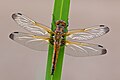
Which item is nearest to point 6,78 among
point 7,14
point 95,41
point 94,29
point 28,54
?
point 28,54

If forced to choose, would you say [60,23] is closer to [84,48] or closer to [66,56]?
[84,48]

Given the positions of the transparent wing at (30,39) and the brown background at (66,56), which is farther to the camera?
the brown background at (66,56)

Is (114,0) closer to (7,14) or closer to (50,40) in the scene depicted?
(7,14)

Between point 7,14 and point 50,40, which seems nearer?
point 50,40

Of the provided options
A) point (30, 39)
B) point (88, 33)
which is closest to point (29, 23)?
point (30, 39)

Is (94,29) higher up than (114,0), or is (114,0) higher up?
(114,0)

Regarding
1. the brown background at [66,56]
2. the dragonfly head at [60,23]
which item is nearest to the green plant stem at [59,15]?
the dragonfly head at [60,23]

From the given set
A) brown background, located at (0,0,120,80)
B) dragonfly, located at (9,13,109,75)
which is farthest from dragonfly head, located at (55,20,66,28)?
brown background, located at (0,0,120,80)

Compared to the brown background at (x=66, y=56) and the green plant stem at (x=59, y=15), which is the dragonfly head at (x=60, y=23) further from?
the brown background at (x=66, y=56)
